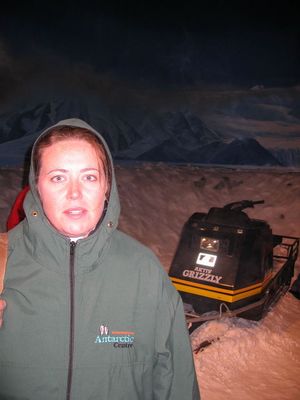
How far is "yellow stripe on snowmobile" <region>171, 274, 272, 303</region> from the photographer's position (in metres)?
5.07

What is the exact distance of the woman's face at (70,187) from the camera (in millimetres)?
1590

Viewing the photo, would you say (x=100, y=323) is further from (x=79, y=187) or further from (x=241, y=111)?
(x=241, y=111)

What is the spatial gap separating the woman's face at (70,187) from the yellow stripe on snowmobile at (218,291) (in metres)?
3.98

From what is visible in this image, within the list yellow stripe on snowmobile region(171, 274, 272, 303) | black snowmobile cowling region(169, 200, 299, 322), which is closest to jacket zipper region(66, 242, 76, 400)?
black snowmobile cowling region(169, 200, 299, 322)

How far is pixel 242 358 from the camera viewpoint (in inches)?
186

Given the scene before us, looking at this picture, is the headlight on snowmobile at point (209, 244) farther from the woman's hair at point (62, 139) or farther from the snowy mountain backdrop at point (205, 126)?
the snowy mountain backdrop at point (205, 126)

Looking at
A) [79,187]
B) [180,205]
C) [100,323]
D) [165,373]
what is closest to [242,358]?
[165,373]

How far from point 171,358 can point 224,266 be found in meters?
3.87

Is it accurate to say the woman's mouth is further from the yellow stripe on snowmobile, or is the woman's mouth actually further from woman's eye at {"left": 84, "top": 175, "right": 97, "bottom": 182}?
the yellow stripe on snowmobile

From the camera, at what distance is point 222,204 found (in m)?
15.9

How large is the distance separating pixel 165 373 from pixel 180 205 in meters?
13.4

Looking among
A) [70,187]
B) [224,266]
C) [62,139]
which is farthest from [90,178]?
[224,266]

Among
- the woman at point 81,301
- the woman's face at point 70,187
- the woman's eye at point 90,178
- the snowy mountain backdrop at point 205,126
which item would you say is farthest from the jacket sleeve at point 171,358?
the snowy mountain backdrop at point 205,126

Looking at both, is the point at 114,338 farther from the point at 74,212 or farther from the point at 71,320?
the point at 74,212
